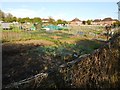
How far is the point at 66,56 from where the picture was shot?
1869cm

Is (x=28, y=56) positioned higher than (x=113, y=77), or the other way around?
(x=113, y=77)

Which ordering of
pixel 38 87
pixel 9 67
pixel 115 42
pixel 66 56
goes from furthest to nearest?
pixel 66 56 → pixel 9 67 → pixel 115 42 → pixel 38 87

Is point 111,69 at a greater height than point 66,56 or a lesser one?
greater

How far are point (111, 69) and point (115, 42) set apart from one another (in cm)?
44

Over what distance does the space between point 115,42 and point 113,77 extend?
54cm

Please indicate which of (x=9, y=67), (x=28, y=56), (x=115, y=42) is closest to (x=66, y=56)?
(x=28, y=56)

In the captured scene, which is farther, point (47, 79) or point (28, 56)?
point (28, 56)

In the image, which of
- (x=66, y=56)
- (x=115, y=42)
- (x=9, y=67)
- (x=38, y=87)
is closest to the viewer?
(x=38, y=87)

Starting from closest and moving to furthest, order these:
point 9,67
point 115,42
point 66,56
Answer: point 115,42
point 9,67
point 66,56

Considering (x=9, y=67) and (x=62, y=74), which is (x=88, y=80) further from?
(x=9, y=67)

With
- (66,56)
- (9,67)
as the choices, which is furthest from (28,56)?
(9,67)

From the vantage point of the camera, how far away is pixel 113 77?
319cm

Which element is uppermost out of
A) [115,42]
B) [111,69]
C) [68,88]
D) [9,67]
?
[115,42]

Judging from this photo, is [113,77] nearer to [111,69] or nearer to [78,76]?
[111,69]
